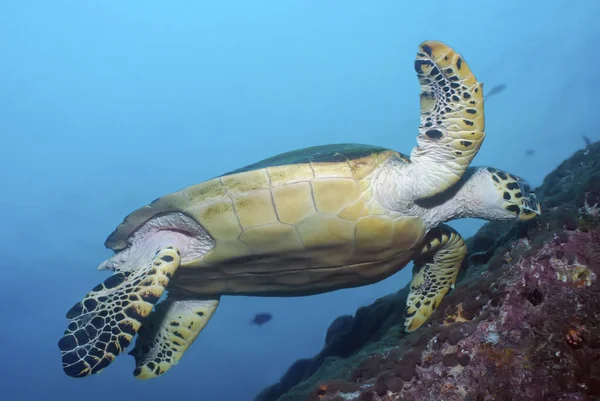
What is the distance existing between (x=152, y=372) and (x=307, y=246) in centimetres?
287

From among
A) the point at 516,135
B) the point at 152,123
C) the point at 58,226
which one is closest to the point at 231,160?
the point at 152,123

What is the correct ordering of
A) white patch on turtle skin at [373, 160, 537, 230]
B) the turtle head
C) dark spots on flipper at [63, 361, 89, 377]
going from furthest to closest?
the turtle head
white patch on turtle skin at [373, 160, 537, 230]
dark spots on flipper at [63, 361, 89, 377]

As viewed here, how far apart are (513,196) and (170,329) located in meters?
4.51

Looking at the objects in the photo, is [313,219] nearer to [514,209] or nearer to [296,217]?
[296,217]

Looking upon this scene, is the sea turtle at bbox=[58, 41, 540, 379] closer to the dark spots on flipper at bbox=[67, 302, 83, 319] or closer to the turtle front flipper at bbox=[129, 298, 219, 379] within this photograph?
the dark spots on flipper at bbox=[67, 302, 83, 319]

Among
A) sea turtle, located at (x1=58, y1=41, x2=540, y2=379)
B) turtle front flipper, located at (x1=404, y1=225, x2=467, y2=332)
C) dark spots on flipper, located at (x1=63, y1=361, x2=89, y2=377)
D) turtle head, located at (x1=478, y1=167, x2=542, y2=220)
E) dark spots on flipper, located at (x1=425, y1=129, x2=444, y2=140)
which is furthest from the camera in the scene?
turtle front flipper, located at (x1=404, y1=225, x2=467, y2=332)

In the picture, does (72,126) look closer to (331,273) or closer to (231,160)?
(231,160)

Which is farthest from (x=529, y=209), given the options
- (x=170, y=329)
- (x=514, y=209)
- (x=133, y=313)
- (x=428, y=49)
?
(x=170, y=329)

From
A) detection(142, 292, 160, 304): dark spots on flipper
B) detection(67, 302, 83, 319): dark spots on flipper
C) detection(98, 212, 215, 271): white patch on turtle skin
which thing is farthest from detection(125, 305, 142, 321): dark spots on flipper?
detection(98, 212, 215, 271): white patch on turtle skin

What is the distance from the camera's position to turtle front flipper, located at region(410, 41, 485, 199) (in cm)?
320

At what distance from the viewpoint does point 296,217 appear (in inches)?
132

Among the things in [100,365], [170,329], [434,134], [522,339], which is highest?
[434,134]

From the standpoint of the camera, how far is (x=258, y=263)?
12.5 feet

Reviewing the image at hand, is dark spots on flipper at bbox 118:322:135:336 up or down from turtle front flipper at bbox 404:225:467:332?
up
